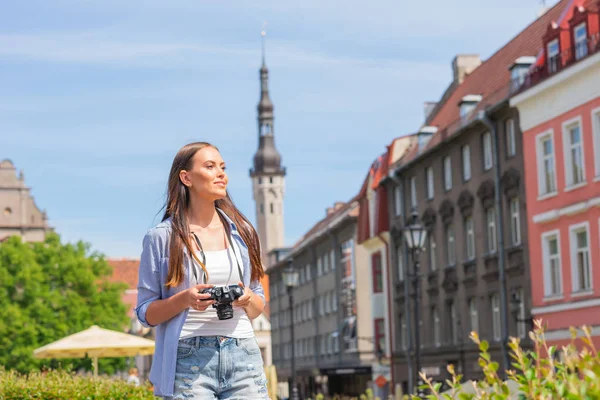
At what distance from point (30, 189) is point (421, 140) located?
46.7 metres

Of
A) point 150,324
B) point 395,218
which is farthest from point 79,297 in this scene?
point 150,324

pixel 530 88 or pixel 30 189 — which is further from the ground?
pixel 30 189

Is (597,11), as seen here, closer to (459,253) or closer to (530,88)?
(530,88)

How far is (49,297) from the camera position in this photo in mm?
64250

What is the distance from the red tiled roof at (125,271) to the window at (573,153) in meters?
95.6

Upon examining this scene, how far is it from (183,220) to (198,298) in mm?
519

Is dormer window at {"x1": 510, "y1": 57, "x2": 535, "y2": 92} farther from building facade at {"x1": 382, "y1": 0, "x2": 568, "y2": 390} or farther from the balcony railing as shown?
the balcony railing

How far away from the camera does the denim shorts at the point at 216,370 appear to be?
520cm

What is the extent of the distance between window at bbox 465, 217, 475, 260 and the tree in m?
26.7


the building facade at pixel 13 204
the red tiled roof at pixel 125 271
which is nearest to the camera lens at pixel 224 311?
the building facade at pixel 13 204

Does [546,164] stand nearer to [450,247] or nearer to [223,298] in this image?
[450,247]

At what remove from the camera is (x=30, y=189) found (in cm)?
8762

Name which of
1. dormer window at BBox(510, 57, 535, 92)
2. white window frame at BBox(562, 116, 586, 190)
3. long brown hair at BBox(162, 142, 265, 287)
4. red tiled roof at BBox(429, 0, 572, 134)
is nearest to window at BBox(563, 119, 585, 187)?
white window frame at BBox(562, 116, 586, 190)

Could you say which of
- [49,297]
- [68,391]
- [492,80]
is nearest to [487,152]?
[492,80]
